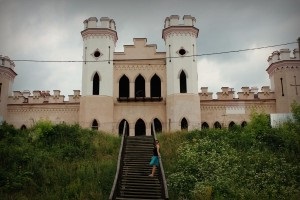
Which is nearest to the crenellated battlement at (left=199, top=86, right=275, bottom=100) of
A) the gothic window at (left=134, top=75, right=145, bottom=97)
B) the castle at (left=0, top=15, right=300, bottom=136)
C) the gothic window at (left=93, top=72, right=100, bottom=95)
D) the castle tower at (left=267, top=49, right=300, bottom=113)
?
the castle at (left=0, top=15, right=300, bottom=136)

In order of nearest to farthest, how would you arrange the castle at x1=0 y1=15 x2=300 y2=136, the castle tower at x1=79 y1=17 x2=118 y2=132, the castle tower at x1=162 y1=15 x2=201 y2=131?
1. the castle tower at x1=162 y1=15 x2=201 y2=131
2. the castle tower at x1=79 y1=17 x2=118 y2=132
3. the castle at x1=0 y1=15 x2=300 y2=136

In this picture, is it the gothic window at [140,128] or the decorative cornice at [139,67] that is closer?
the gothic window at [140,128]

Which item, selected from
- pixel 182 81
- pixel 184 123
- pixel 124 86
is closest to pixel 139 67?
pixel 124 86

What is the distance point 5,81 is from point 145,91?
1166cm

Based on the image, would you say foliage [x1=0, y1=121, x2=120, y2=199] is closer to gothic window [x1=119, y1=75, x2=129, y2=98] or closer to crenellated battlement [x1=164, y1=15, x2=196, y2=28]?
gothic window [x1=119, y1=75, x2=129, y2=98]

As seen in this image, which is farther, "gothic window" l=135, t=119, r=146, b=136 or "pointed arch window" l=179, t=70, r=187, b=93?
"gothic window" l=135, t=119, r=146, b=136

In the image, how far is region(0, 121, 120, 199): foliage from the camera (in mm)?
18016

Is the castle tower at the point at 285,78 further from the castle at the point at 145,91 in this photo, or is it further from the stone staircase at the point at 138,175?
the stone staircase at the point at 138,175

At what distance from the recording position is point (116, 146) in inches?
965

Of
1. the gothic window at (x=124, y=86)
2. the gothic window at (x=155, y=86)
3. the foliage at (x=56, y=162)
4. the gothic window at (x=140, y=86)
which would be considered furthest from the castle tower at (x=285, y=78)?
the foliage at (x=56, y=162)

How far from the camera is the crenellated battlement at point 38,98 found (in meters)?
33.7

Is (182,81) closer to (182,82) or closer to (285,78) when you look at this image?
(182,82)

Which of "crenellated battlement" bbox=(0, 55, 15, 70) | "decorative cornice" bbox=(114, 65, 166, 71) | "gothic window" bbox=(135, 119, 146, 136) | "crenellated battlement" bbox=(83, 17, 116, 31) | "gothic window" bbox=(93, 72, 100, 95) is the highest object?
"crenellated battlement" bbox=(83, 17, 116, 31)

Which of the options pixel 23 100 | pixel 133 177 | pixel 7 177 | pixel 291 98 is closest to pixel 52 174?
pixel 7 177
